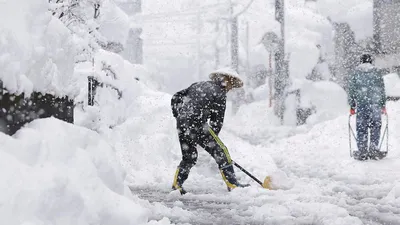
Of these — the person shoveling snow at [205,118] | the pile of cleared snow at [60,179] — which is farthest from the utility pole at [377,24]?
the pile of cleared snow at [60,179]

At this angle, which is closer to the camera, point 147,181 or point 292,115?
point 147,181

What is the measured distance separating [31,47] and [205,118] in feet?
11.6

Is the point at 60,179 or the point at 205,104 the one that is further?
the point at 205,104

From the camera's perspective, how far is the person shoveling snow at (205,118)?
6.80 m

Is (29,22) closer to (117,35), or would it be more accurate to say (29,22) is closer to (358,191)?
(358,191)

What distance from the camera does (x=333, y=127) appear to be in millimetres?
14930

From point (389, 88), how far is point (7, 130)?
17.7m

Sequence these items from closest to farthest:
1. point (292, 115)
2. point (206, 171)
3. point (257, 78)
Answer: point (206, 171), point (292, 115), point (257, 78)

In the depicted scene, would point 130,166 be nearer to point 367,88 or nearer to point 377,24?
point 367,88

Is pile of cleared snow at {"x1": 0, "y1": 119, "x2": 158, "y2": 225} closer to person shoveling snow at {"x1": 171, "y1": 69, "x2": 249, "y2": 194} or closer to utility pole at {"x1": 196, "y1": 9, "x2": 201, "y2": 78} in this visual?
person shoveling snow at {"x1": 171, "y1": 69, "x2": 249, "y2": 194}

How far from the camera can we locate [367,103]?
33.8 feet

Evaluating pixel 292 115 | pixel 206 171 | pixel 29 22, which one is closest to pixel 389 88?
pixel 292 115

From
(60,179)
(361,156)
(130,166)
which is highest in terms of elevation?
(60,179)

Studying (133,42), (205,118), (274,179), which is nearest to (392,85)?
(274,179)
